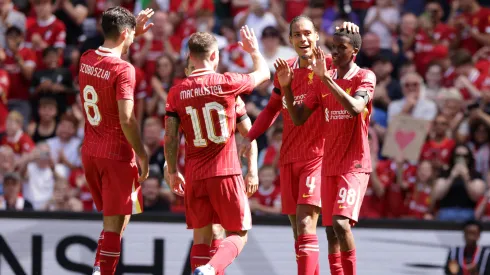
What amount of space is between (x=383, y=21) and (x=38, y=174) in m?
5.96

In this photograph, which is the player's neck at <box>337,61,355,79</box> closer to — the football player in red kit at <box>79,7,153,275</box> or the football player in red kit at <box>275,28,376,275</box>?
the football player in red kit at <box>275,28,376,275</box>

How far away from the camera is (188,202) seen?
952 cm

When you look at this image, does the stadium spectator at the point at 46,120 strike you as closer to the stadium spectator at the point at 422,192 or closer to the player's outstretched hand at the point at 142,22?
the stadium spectator at the point at 422,192

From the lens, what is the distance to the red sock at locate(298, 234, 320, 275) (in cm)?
978

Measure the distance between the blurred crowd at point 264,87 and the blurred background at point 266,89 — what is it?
2cm

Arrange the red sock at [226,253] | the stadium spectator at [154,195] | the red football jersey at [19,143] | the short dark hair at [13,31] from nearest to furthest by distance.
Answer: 1. the red sock at [226,253]
2. the stadium spectator at [154,195]
3. the red football jersey at [19,143]
4. the short dark hair at [13,31]

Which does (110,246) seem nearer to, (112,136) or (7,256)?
(112,136)

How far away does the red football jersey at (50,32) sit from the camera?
17266 mm

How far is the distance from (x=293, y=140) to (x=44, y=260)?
14.5 ft

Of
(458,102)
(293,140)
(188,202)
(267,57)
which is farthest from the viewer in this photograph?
(267,57)

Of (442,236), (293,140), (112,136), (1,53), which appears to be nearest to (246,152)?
(293,140)

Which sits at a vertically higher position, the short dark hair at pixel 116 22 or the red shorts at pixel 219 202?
the short dark hair at pixel 116 22

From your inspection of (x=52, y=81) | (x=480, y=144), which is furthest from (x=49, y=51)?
Answer: (x=480, y=144)

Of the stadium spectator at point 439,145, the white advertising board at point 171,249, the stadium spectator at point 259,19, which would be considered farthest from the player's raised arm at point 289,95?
the stadium spectator at point 259,19
